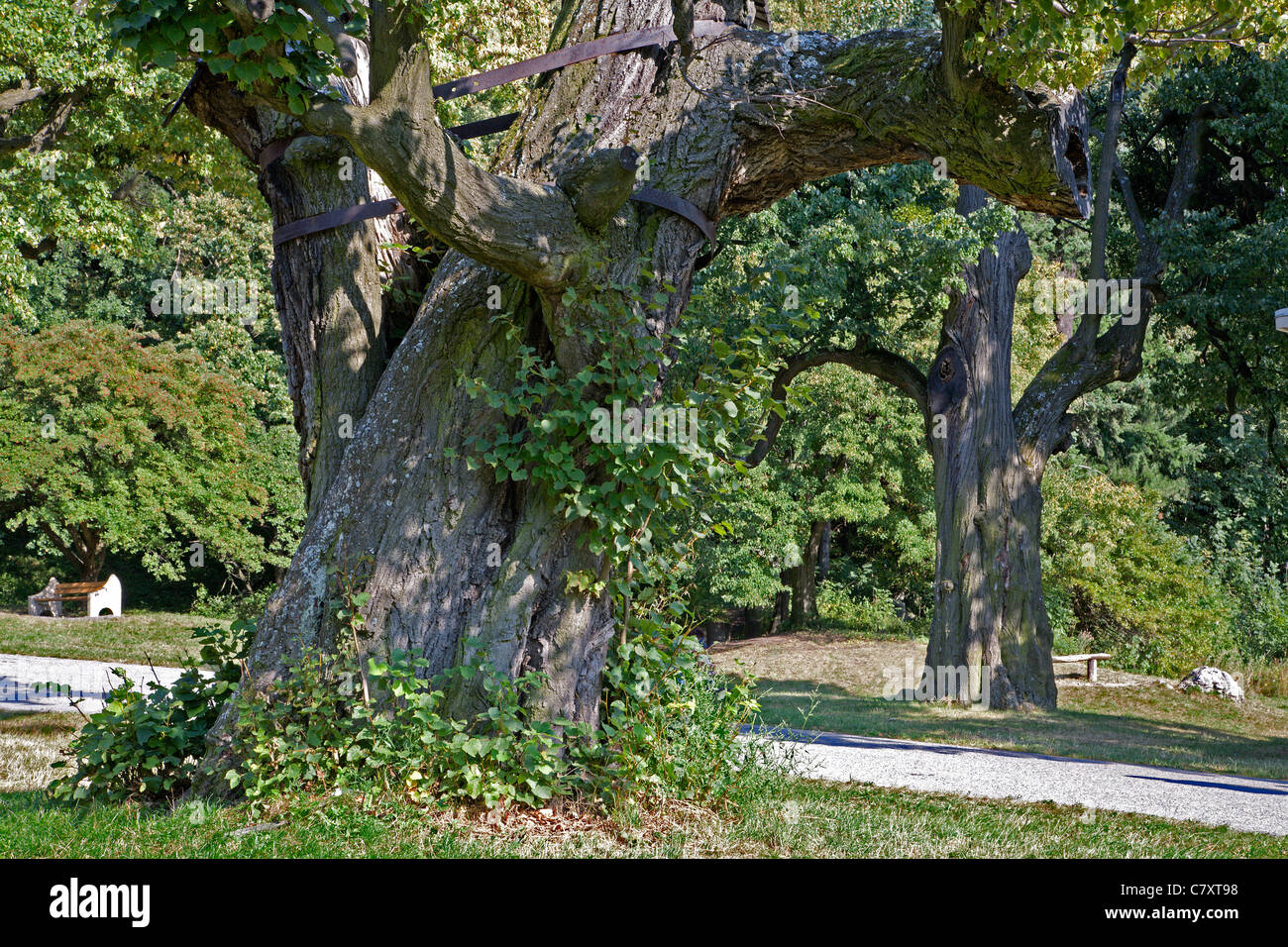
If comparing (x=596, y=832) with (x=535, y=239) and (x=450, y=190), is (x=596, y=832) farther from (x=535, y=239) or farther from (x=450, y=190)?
(x=450, y=190)

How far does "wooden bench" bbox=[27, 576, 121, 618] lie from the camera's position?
22.7 meters

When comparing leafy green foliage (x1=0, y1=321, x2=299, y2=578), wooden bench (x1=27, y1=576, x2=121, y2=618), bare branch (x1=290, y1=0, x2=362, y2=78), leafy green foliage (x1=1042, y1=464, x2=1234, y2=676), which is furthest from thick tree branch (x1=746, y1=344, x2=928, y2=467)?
wooden bench (x1=27, y1=576, x2=121, y2=618)

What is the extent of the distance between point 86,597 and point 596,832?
71.4 feet

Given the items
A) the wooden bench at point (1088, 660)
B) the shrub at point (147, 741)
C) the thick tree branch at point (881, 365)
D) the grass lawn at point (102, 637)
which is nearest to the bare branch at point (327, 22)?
the shrub at point (147, 741)

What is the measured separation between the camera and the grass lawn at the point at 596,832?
4.09 metres

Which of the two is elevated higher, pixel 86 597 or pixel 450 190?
pixel 450 190

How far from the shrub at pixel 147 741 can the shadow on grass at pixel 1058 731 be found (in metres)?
4.97

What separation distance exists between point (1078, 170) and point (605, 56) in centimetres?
260

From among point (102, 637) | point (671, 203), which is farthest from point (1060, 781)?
point (102, 637)

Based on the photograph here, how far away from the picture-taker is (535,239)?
4695 mm

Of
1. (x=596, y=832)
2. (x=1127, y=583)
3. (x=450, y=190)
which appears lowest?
(x=1127, y=583)

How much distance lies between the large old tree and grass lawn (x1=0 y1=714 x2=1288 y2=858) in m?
0.68

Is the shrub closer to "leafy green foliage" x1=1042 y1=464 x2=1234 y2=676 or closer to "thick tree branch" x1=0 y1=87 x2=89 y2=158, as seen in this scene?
"thick tree branch" x1=0 y1=87 x2=89 y2=158

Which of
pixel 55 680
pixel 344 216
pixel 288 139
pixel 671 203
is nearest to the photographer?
pixel 671 203
